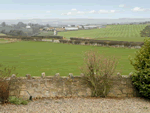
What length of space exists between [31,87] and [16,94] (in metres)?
0.90

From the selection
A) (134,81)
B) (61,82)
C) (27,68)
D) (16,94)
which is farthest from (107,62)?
(27,68)

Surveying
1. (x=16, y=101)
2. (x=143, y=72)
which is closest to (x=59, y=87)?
(x=16, y=101)

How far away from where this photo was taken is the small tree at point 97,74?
12.2m

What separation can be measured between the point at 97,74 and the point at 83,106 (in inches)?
94.4

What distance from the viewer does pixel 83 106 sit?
10.7m

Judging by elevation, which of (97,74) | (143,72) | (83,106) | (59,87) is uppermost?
(143,72)

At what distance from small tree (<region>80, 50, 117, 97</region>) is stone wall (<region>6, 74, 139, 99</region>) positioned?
31 cm

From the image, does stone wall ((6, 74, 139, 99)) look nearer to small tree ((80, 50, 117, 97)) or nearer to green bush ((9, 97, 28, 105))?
small tree ((80, 50, 117, 97))

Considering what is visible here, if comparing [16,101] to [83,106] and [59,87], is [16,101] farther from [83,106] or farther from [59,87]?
[83,106]

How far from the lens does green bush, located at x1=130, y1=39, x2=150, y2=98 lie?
11.7 metres

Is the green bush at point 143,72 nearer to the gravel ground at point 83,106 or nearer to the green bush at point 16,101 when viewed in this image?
the gravel ground at point 83,106

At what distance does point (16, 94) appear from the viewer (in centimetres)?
1176

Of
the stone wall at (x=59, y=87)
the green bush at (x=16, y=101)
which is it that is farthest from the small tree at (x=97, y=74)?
the green bush at (x=16, y=101)

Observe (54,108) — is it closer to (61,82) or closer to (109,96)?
(61,82)
